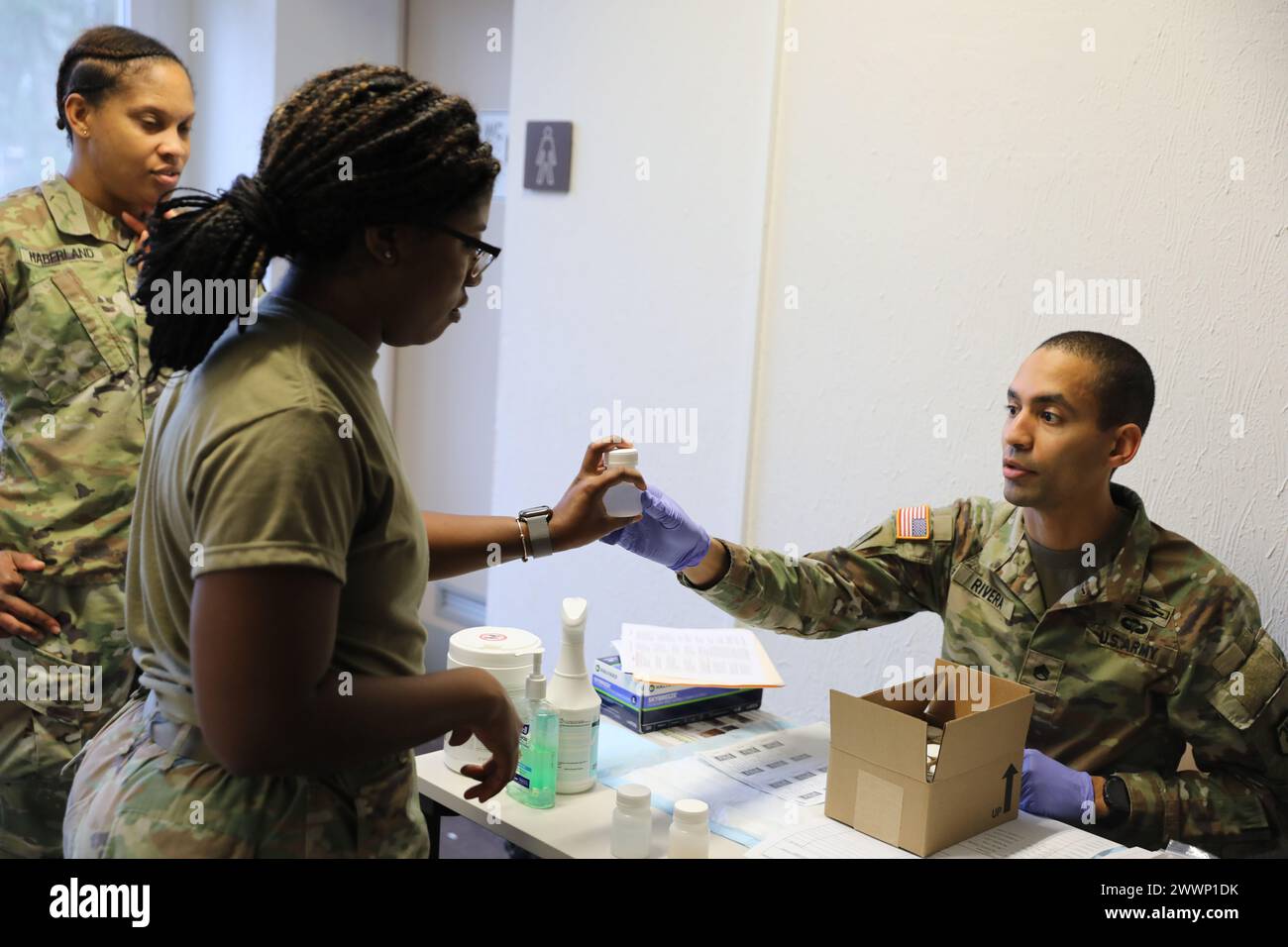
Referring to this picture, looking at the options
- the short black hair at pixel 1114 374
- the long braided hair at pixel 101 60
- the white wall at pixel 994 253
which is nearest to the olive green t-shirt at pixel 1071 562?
the short black hair at pixel 1114 374

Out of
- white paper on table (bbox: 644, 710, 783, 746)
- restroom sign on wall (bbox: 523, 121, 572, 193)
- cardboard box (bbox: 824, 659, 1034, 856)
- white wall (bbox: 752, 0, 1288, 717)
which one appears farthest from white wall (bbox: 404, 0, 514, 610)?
cardboard box (bbox: 824, 659, 1034, 856)

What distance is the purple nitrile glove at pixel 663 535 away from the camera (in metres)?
1.80

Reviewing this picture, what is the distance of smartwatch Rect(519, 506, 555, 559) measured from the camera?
1503 millimetres

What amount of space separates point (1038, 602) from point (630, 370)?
1344 millimetres

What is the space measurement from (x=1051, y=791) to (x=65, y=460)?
4.96 feet

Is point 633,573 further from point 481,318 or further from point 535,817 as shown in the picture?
point 535,817

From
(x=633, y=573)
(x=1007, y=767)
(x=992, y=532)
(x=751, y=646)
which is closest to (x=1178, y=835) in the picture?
(x=1007, y=767)

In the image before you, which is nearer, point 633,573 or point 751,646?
point 751,646

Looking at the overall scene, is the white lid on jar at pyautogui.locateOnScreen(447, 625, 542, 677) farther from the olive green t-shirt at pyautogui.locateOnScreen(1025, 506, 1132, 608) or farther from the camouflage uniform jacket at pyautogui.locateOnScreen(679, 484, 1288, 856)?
the olive green t-shirt at pyautogui.locateOnScreen(1025, 506, 1132, 608)

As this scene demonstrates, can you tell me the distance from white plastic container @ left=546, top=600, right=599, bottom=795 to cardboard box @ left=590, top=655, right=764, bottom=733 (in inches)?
7.1

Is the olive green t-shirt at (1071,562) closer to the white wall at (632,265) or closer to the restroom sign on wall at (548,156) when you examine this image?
the white wall at (632,265)

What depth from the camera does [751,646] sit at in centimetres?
189

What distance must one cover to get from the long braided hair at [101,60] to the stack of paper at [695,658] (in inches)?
46.4

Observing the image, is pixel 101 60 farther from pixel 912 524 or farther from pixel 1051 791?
pixel 1051 791
